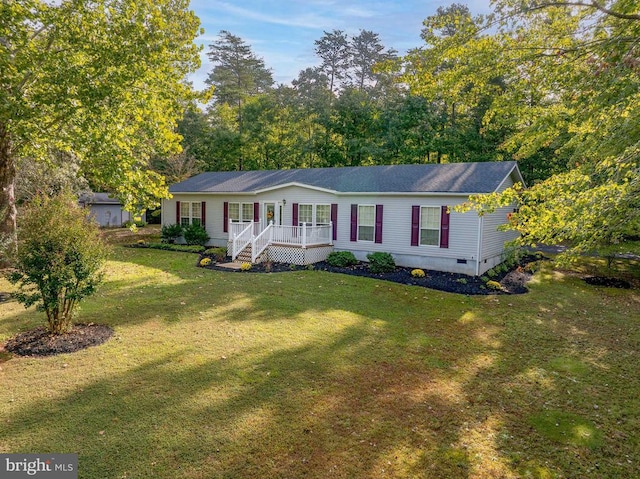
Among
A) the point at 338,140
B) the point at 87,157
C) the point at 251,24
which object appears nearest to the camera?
the point at 87,157

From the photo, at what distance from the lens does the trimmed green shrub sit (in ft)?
63.0

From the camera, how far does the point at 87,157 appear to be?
9312 mm

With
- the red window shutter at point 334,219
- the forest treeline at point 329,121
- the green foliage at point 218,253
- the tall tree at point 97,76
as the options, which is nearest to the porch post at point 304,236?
the red window shutter at point 334,219

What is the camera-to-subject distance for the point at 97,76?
8.45 m

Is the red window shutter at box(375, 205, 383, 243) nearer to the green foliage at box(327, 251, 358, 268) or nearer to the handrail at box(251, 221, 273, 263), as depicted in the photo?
the green foliage at box(327, 251, 358, 268)

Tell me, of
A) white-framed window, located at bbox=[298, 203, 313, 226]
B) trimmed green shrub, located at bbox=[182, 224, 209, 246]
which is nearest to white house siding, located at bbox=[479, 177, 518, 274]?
white-framed window, located at bbox=[298, 203, 313, 226]

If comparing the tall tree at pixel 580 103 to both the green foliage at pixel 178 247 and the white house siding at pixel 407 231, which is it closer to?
the white house siding at pixel 407 231

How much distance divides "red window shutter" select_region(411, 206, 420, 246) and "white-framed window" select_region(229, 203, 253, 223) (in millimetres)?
7886

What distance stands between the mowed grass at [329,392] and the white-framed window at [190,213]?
35.8 feet

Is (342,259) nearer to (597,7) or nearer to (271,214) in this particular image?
(271,214)

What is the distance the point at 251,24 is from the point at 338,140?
62.6 feet

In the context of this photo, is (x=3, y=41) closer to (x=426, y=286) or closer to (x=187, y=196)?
(x=187, y=196)

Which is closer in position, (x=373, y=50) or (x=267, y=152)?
(x=267, y=152)

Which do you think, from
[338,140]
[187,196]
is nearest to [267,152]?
[338,140]
